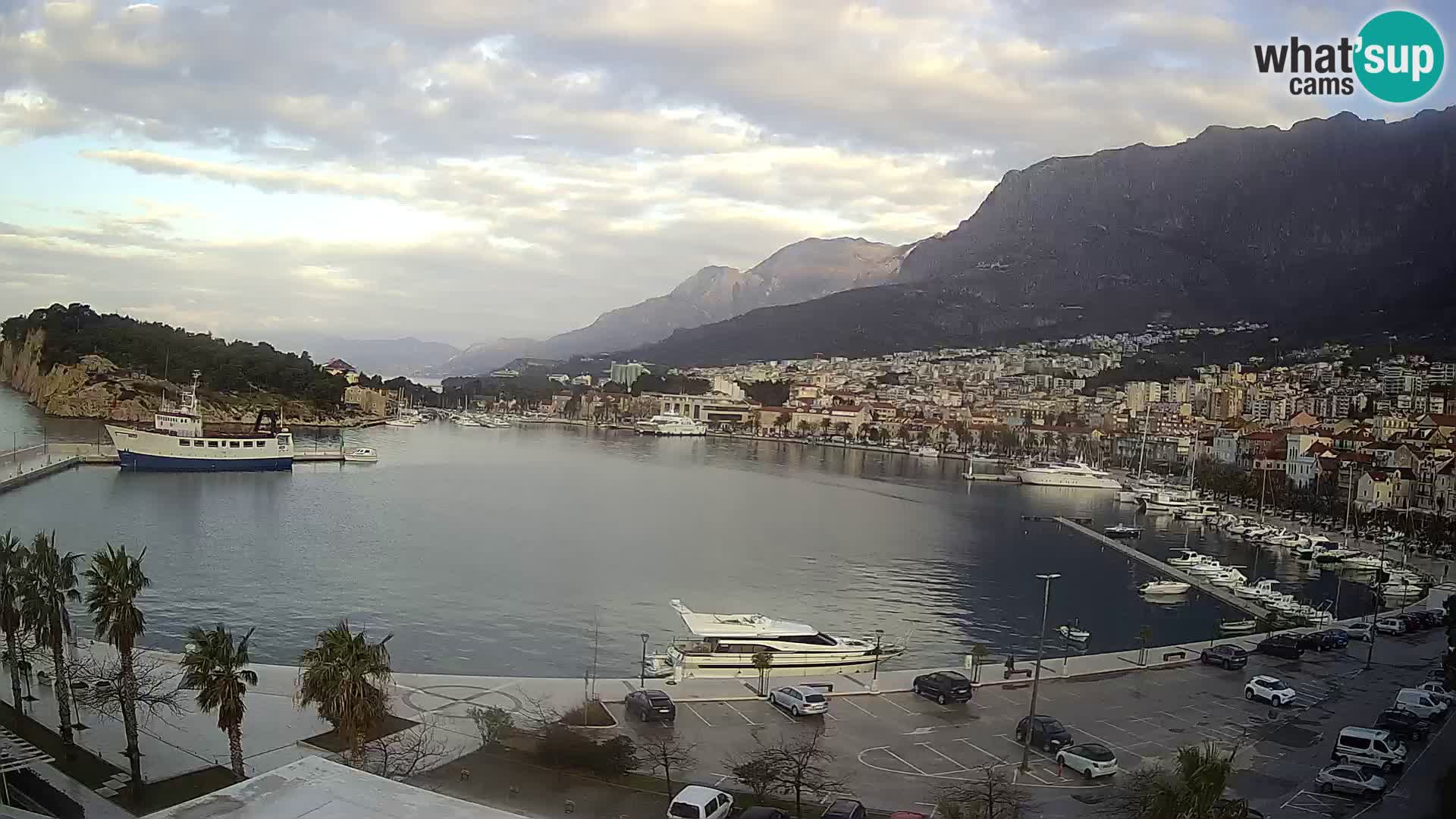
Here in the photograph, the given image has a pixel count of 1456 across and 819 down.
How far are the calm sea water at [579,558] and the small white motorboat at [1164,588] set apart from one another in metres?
0.27

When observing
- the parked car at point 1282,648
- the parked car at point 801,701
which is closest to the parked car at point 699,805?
the parked car at point 801,701

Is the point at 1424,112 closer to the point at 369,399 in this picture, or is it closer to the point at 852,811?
the point at 852,811

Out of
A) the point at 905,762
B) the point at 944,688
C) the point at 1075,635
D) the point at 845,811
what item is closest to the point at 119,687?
the point at 845,811

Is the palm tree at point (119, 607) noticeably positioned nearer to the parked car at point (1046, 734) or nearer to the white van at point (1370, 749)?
the parked car at point (1046, 734)

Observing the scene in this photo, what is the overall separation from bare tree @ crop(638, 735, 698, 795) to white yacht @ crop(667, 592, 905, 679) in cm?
217

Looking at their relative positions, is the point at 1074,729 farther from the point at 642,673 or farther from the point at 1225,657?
the point at 642,673

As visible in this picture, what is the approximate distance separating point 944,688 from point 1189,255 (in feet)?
165

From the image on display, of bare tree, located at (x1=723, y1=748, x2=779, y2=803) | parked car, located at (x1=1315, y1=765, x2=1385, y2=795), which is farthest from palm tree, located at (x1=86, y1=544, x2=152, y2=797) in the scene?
parked car, located at (x1=1315, y1=765, x2=1385, y2=795)

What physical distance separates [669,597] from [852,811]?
8.13 meters

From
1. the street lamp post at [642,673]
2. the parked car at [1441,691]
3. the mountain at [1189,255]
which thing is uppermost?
the mountain at [1189,255]

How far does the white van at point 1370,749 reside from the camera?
21.2 feet

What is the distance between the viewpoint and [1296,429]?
24875 millimetres

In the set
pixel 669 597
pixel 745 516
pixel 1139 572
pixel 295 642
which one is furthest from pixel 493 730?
pixel 745 516

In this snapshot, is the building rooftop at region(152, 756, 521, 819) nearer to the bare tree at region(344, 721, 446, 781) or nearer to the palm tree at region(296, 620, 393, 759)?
the palm tree at region(296, 620, 393, 759)
